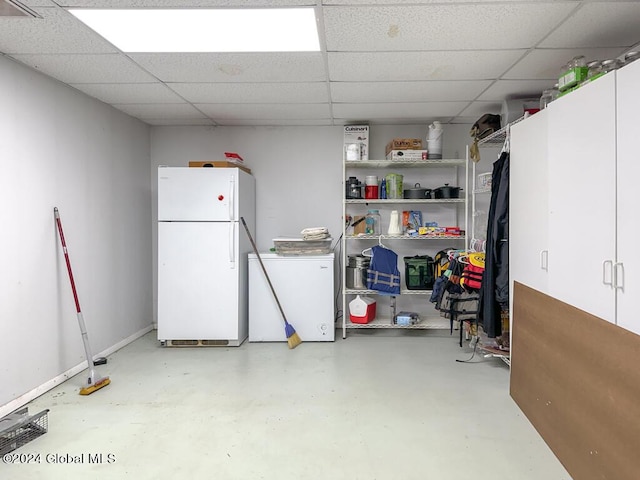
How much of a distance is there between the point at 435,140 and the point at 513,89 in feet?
3.46

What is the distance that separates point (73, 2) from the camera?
6.88ft

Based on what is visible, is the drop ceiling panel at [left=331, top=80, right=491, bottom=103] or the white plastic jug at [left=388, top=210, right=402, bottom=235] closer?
the drop ceiling panel at [left=331, top=80, right=491, bottom=103]

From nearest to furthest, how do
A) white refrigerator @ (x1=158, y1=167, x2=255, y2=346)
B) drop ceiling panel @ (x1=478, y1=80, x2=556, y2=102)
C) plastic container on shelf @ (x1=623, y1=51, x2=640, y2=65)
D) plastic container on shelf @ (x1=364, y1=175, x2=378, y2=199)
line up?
plastic container on shelf @ (x1=623, y1=51, x2=640, y2=65) → drop ceiling panel @ (x1=478, y1=80, x2=556, y2=102) → white refrigerator @ (x1=158, y1=167, x2=255, y2=346) → plastic container on shelf @ (x1=364, y1=175, x2=378, y2=199)

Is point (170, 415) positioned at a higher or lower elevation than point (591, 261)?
lower

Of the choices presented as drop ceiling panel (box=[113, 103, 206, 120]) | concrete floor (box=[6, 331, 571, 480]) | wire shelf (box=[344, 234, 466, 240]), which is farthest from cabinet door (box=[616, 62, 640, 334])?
drop ceiling panel (box=[113, 103, 206, 120])

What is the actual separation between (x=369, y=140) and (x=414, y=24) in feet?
8.50

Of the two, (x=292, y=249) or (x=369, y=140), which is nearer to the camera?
(x=292, y=249)

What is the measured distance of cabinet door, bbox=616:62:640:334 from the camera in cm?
168

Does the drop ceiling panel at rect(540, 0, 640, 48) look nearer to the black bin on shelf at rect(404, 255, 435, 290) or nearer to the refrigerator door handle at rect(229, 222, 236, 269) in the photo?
the black bin on shelf at rect(404, 255, 435, 290)

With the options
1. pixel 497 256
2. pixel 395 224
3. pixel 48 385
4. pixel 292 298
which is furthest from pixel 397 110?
pixel 48 385

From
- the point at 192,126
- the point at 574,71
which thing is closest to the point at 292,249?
the point at 192,126

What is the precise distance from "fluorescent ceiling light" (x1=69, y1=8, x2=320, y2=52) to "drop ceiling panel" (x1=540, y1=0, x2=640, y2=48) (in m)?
1.46

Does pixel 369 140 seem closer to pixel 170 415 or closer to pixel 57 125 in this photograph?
pixel 57 125

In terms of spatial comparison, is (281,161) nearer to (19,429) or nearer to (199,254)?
(199,254)
